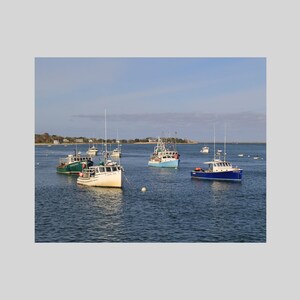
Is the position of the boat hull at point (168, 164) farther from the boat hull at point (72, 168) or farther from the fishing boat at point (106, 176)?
the fishing boat at point (106, 176)

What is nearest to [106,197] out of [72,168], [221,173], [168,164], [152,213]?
[152,213]

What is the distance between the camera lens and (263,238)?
1836cm

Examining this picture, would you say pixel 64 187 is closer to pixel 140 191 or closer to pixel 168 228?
pixel 140 191

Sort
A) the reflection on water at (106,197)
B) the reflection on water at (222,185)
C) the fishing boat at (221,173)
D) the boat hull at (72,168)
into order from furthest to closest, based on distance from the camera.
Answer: the boat hull at (72,168) < the fishing boat at (221,173) < the reflection on water at (222,185) < the reflection on water at (106,197)

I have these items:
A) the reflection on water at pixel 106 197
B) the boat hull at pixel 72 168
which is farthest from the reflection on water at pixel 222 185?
the boat hull at pixel 72 168

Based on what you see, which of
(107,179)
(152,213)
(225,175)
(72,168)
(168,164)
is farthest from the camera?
(168,164)

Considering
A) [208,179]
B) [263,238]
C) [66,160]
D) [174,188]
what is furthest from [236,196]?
[66,160]

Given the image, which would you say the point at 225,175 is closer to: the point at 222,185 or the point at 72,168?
the point at 222,185

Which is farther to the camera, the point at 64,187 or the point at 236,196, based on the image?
the point at 64,187

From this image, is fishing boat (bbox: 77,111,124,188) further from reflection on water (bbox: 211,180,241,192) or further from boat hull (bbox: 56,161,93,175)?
boat hull (bbox: 56,161,93,175)

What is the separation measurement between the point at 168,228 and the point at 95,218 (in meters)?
3.79

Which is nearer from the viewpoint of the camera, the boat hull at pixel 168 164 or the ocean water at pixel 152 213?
the ocean water at pixel 152 213

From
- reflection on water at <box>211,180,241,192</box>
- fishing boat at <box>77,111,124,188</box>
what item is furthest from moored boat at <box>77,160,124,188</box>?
reflection on water at <box>211,180,241,192</box>

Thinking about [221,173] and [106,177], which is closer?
[106,177]
